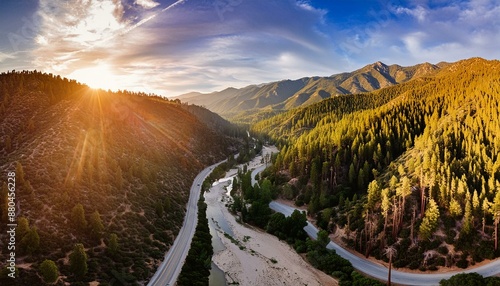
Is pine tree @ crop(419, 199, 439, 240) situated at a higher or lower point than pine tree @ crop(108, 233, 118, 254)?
higher

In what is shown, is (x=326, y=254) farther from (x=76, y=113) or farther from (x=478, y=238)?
(x=76, y=113)

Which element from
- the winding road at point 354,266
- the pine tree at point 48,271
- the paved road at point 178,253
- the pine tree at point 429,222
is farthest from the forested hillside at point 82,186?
the pine tree at point 429,222

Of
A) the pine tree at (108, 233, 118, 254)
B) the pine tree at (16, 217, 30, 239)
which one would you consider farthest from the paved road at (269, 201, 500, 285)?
the pine tree at (16, 217, 30, 239)

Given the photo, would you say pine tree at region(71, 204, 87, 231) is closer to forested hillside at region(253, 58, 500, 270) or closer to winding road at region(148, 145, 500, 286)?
winding road at region(148, 145, 500, 286)

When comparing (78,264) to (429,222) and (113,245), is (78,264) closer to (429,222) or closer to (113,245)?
(113,245)

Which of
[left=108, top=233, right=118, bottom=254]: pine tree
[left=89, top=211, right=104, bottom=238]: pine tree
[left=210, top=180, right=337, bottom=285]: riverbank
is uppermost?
[left=89, top=211, right=104, bottom=238]: pine tree

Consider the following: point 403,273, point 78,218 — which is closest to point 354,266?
point 403,273

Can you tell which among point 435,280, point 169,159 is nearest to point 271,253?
point 435,280
